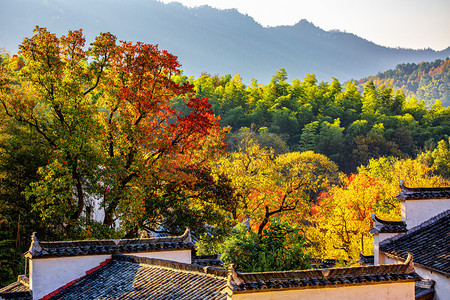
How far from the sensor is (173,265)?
28.1 feet

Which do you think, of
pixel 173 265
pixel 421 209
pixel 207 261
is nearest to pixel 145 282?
pixel 173 265

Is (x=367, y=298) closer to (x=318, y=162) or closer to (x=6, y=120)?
(x=6, y=120)

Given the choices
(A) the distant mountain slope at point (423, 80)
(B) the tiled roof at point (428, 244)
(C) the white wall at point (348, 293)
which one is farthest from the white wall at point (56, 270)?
(A) the distant mountain slope at point (423, 80)

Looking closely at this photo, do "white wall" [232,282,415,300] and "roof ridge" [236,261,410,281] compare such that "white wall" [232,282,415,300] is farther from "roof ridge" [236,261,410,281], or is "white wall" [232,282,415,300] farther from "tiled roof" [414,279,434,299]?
"tiled roof" [414,279,434,299]

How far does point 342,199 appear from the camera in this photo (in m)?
26.7

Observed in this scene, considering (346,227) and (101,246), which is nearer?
(101,246)

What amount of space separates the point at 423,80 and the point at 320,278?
159887mm

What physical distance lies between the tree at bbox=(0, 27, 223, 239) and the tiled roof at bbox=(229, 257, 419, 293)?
7.89 m

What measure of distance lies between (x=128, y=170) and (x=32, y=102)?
3.65 meters

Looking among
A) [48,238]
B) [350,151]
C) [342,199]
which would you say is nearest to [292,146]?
[350,151]

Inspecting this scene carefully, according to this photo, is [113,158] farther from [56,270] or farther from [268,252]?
[268,252]

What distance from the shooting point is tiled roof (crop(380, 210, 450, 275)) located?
10562mm

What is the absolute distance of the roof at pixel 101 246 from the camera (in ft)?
30.1

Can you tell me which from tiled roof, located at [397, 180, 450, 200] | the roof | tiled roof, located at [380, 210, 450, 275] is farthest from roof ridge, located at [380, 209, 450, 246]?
the roof
